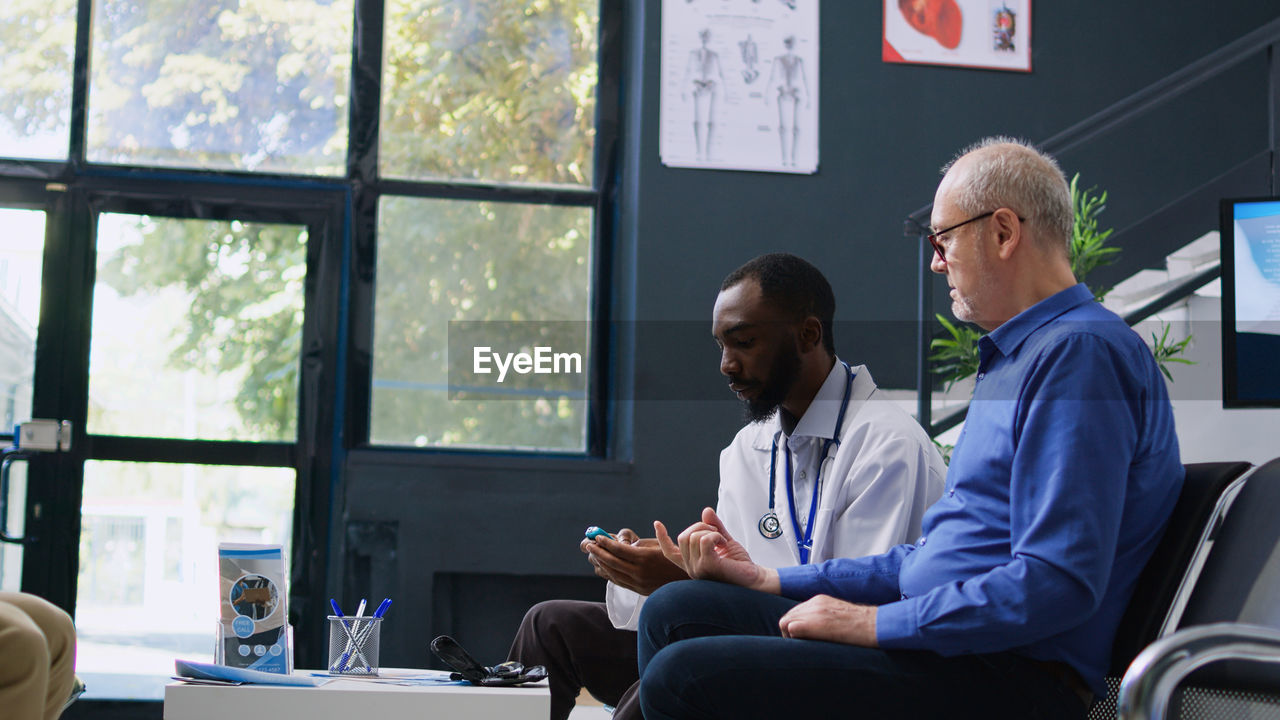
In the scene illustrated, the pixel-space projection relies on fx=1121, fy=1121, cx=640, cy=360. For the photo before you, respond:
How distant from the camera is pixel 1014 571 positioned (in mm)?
1229

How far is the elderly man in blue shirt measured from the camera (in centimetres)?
122

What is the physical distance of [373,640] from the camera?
2064 mm

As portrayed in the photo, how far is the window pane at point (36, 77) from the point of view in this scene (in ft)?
12.6

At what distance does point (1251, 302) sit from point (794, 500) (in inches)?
61.3

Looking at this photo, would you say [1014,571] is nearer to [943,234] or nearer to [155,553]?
[943,234]

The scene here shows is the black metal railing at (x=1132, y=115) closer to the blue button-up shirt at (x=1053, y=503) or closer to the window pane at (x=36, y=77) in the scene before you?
the blue button-up shirt at (x=1053, y=503)

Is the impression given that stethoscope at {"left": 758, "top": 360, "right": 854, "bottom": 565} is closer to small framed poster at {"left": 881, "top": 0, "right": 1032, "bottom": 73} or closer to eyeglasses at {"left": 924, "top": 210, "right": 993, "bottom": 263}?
eyeglasses at {"left": 924, "top": 210, "right": 993, "bottom": 263}

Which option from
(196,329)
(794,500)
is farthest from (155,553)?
(794,500)

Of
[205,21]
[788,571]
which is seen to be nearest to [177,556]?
[205,21]

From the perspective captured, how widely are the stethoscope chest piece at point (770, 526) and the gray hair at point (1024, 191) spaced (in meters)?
0.74

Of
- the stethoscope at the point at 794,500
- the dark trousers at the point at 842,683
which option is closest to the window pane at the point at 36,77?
the stethoscope at the point at 794,500

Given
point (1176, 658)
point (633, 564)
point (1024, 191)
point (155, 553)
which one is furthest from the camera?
point (155, 553)

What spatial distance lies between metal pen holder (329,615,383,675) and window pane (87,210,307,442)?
Answer: 1934 mm

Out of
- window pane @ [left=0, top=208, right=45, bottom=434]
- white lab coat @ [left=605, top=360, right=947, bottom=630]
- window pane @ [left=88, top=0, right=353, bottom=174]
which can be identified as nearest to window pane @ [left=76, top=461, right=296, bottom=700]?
window pane @ [left=0, top=208, right=45, bottom=434]
